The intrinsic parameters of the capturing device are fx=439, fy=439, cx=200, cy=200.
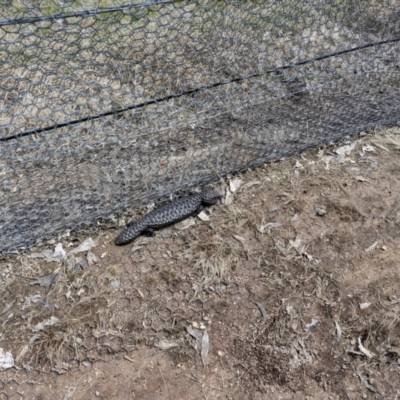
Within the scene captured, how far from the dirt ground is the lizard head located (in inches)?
4.1

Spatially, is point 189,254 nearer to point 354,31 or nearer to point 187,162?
point 187,162

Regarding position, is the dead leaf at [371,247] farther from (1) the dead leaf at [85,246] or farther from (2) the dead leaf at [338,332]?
(1) the dead leaf at [85,246]

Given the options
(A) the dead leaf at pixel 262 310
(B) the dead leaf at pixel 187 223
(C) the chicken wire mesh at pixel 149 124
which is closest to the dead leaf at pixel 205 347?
(C) the chicken wire mesh at pixel 149 124

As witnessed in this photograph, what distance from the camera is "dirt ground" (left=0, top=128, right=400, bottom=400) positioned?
239 cm

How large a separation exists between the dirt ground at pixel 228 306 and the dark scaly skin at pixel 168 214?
80 millimetres

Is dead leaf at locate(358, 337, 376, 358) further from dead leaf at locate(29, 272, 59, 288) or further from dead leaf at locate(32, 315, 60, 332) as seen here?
dead leaf at locate(29, 272, 59, 288)

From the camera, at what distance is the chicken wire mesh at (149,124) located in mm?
2633

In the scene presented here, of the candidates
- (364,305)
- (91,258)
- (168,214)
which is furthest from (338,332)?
(91,258)

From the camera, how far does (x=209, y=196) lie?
10.5 ft

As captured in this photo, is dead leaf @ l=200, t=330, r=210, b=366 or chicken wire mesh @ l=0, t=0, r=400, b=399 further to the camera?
chicken wire mesh @ l=0, t=0, r=400, b=399

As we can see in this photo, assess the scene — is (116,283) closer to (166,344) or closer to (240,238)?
(166,344)

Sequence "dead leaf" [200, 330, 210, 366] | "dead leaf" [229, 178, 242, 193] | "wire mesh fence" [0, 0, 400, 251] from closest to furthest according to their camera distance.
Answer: "dead leaf" [200, 330, 210, 366] → "wire mesh fence" [0, 0, 400, 251] → "dead leaf" [229, 178, 242, 193]

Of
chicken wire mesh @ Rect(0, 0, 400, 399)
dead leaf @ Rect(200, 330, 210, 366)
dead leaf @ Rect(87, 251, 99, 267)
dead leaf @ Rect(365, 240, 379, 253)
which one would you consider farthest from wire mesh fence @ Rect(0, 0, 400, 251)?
dead leaf @ Rect(200, 330, 210, 366)

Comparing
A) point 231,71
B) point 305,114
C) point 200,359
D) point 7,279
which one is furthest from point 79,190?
point 305,114
